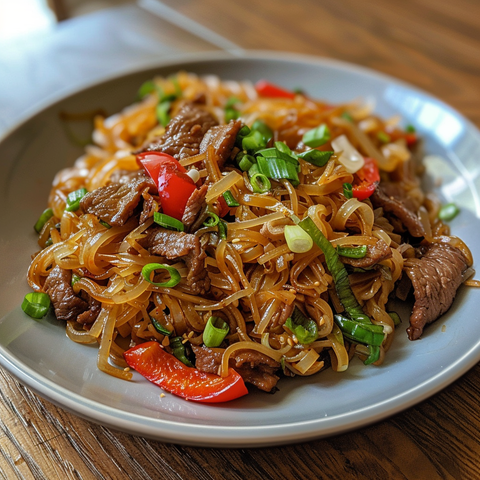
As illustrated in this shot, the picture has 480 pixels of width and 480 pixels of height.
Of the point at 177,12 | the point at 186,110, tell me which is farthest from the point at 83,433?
the point at 177,12

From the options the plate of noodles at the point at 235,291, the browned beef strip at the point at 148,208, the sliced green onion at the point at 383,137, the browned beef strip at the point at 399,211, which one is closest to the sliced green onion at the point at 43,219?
the plate of noodles at the point at 235,291

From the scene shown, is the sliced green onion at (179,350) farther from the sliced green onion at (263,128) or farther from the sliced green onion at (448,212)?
the sliced green onion at (448,212)

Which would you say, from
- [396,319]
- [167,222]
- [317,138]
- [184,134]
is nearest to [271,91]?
[317,138]

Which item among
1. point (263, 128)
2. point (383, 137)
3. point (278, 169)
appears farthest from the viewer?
point (383, 137)

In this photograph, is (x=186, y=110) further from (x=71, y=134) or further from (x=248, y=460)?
(x=248, y=460)

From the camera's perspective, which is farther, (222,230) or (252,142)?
(252,142)

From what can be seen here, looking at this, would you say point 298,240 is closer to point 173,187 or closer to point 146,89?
point 173,187

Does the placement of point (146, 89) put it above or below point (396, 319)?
above
